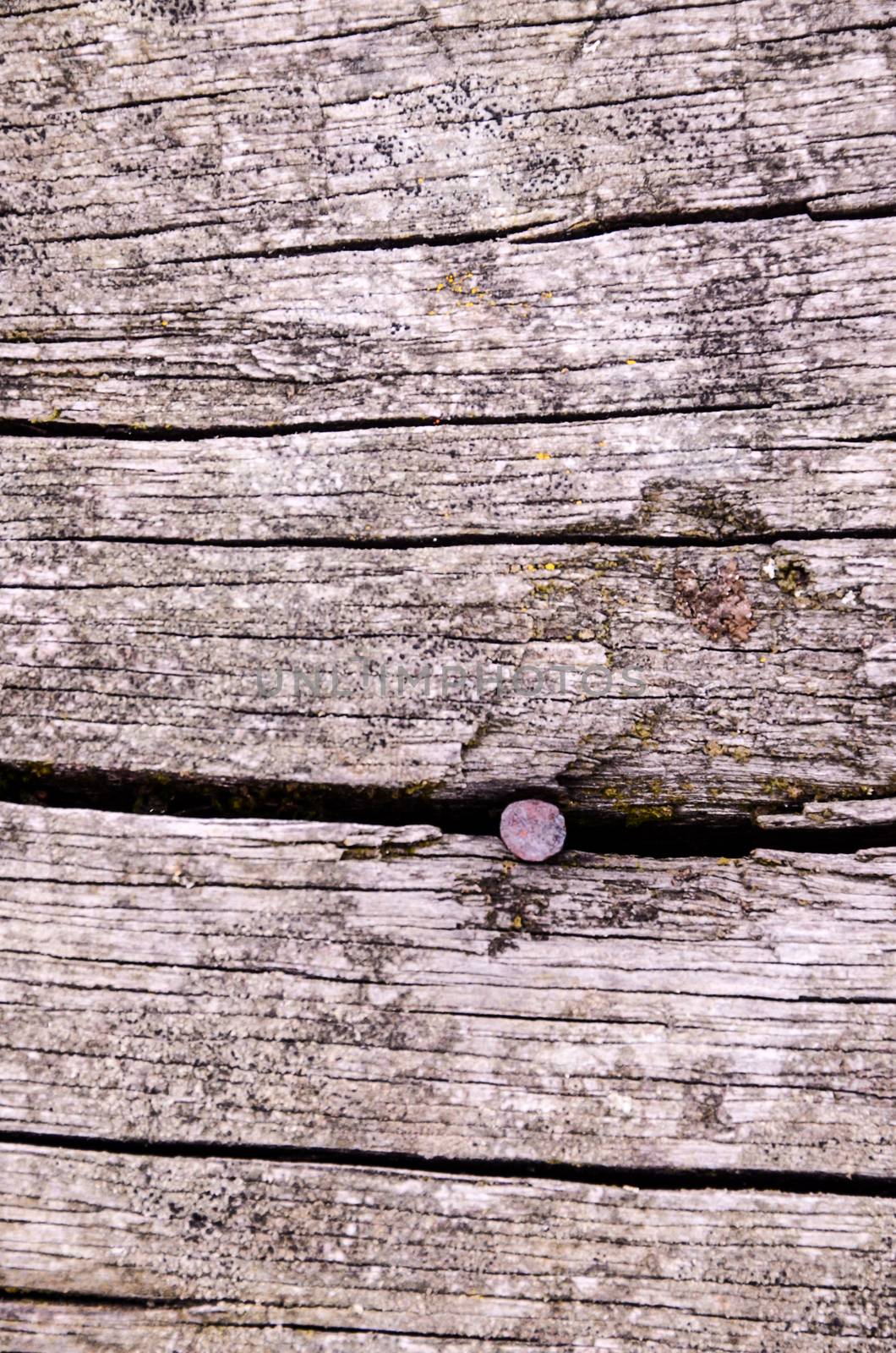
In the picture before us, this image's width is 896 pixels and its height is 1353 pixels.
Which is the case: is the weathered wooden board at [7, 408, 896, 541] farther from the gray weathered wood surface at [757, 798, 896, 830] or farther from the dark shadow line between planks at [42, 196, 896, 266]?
the gray weathered wood surface at [757, 798, 896, 830]

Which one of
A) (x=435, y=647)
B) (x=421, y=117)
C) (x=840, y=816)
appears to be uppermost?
(x=421, y=117)

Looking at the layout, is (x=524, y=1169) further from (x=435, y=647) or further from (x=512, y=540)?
(x=512, y=540)

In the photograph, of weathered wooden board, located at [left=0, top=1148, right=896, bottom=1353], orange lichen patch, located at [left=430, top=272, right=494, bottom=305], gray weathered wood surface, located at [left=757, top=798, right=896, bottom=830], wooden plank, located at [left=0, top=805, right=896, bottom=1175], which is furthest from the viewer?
orange lichen patch, located at [left=430, top=272, right=494, bottom=305]

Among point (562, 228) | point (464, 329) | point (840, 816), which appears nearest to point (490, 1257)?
point (840, 816)

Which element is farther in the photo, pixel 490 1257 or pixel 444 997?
pixel 444 997

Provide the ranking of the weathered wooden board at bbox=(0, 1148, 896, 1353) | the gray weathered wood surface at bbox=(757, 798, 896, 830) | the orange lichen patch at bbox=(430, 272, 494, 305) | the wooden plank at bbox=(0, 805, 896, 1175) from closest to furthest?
the weathered wooden board at bbox=(0, 1148, 896, 1353), the wooden plank at bbox=(0, 805, 896, 1175), the gray weathered wood surface at bbox=(757, 798, 896, 830), the orange lichen patch at bbox=(430, 272, 494, 305)

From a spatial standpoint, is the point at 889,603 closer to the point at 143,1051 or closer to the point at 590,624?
the point at 590,624

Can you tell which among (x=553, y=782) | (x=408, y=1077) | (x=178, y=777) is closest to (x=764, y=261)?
(x=553, y=782)

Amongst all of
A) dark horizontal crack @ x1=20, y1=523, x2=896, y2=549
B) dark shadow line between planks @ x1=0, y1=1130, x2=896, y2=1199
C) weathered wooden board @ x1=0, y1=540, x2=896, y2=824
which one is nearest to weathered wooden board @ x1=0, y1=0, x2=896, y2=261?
dark horizontal crack @ x1=20, y1=523, x2=896, y2=549
